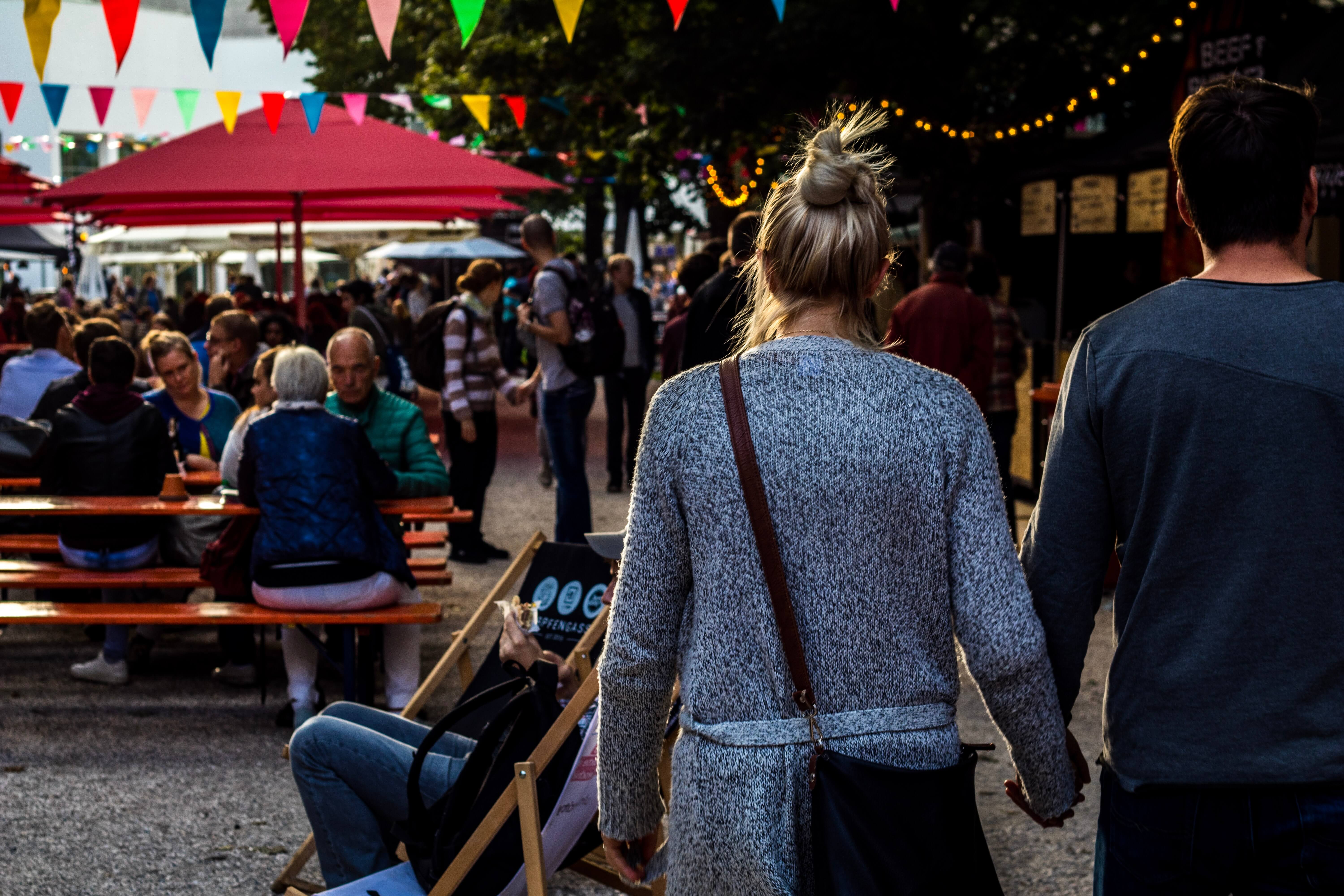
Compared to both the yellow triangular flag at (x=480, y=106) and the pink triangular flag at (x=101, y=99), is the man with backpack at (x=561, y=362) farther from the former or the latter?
the pink triangular flag at (x=101, y=99)

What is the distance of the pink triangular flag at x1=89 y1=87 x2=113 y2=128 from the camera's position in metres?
11.4

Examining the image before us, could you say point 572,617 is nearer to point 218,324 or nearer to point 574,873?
point 574,873

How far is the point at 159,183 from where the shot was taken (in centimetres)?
841

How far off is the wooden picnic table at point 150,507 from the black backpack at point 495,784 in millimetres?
2637

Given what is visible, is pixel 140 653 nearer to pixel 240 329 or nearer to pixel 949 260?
pixel 240 329

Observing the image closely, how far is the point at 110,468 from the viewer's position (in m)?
6.41

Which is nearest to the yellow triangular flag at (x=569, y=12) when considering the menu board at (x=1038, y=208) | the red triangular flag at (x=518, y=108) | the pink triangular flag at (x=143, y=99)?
the red triangular flag at (x=518, y=108)

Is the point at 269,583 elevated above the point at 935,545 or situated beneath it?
situated beneath

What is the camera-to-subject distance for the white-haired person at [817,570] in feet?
6.62

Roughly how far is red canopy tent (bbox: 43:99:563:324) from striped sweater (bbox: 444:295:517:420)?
0.87m

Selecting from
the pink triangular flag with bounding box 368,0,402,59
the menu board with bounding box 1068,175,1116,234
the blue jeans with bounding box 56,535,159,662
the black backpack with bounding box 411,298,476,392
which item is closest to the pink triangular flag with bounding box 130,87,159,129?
the black backpack with bounding box 411,298,476,392

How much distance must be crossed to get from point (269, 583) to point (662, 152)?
470 inches

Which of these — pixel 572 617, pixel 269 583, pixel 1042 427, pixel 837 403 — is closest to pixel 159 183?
pixel 269 583

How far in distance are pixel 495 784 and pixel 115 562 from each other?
11.8 feet
